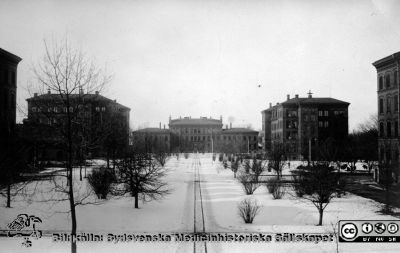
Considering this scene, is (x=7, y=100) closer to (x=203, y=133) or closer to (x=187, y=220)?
(x=187, y=220)

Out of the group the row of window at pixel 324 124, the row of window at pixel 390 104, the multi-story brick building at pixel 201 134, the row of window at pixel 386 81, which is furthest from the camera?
the multi-story brick building at pixel 201 134

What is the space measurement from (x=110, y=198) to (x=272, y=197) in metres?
11.0

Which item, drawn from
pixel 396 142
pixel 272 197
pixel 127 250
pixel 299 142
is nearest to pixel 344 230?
pixel 127 250

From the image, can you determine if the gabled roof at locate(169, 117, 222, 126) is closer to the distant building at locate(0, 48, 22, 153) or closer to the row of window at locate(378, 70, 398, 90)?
the row of window at locate(378, 70, 398, 90)

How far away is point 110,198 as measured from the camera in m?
22.4

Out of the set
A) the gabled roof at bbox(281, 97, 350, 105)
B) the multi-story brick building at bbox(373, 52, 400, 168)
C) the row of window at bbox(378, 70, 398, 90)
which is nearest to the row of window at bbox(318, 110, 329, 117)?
the gabled roof at bbox(281, 97, 350, 105)

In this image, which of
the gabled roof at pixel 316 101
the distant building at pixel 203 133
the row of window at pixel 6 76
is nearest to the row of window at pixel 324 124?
the gabled roof at pixel 316 101

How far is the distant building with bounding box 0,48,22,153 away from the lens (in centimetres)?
1913

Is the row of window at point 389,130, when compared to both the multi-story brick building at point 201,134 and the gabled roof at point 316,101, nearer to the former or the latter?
the gabled roof at point 316,101

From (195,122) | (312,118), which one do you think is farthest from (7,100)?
(195,122)

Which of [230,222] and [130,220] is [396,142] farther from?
[130,220]

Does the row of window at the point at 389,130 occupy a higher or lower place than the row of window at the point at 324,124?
lower

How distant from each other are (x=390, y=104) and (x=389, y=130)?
3243mm

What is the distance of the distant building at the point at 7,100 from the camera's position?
62.8 feet
